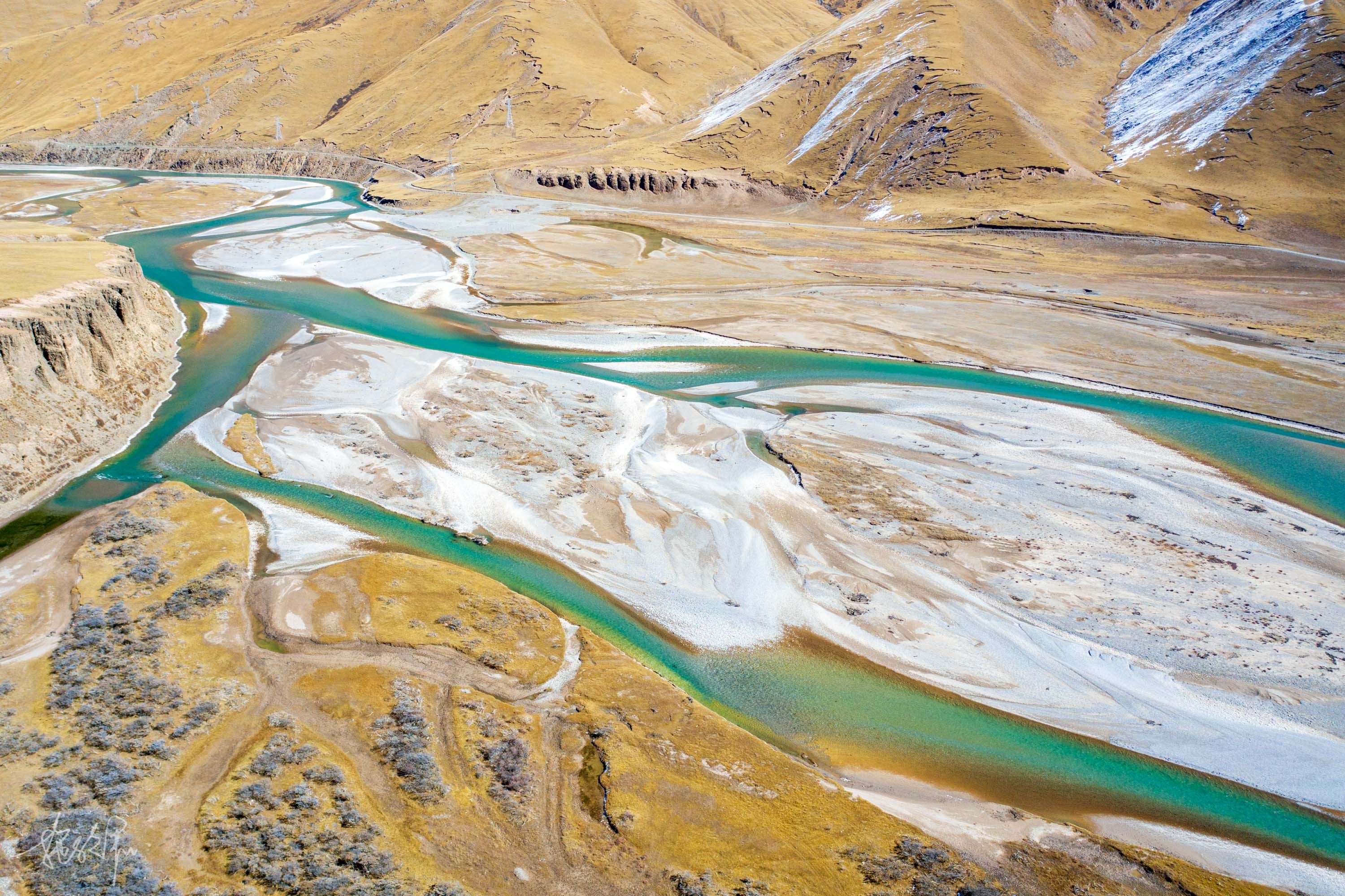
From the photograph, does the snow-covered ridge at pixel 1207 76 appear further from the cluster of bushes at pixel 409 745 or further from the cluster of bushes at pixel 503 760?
the cluster of bushes at pixel 409 745

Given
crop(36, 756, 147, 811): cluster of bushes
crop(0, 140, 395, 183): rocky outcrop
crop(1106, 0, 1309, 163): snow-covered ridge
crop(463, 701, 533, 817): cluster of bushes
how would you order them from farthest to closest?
crop(0, 140, 395, 183): rocky outcrop
crop(1106, 0, 1309, 163): snow-covered ridge
crop(463, 701, 533, 817): cluster of bushes
crop(36, 756, 147, 811): cluster of bushes

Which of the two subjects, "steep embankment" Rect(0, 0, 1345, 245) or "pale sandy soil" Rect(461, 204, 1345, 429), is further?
"steep embankment" Rect(0, 0, 1345, 245)

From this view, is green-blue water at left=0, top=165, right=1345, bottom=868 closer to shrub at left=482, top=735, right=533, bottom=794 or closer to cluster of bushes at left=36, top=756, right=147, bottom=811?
shrub at left=482, top=735, right=533, bottom=794

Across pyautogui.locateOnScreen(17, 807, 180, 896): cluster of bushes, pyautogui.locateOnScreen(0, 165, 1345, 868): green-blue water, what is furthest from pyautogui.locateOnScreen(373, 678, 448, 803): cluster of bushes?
pyautogui.locateOnScreen(0, 165, 1345, 868): green-blue water

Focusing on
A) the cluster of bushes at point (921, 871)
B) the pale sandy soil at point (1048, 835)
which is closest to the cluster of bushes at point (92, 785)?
the cluster of bushes at point (921, 871)

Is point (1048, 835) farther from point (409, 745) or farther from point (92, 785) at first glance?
point (92, 785)

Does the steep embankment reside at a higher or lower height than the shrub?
higher
